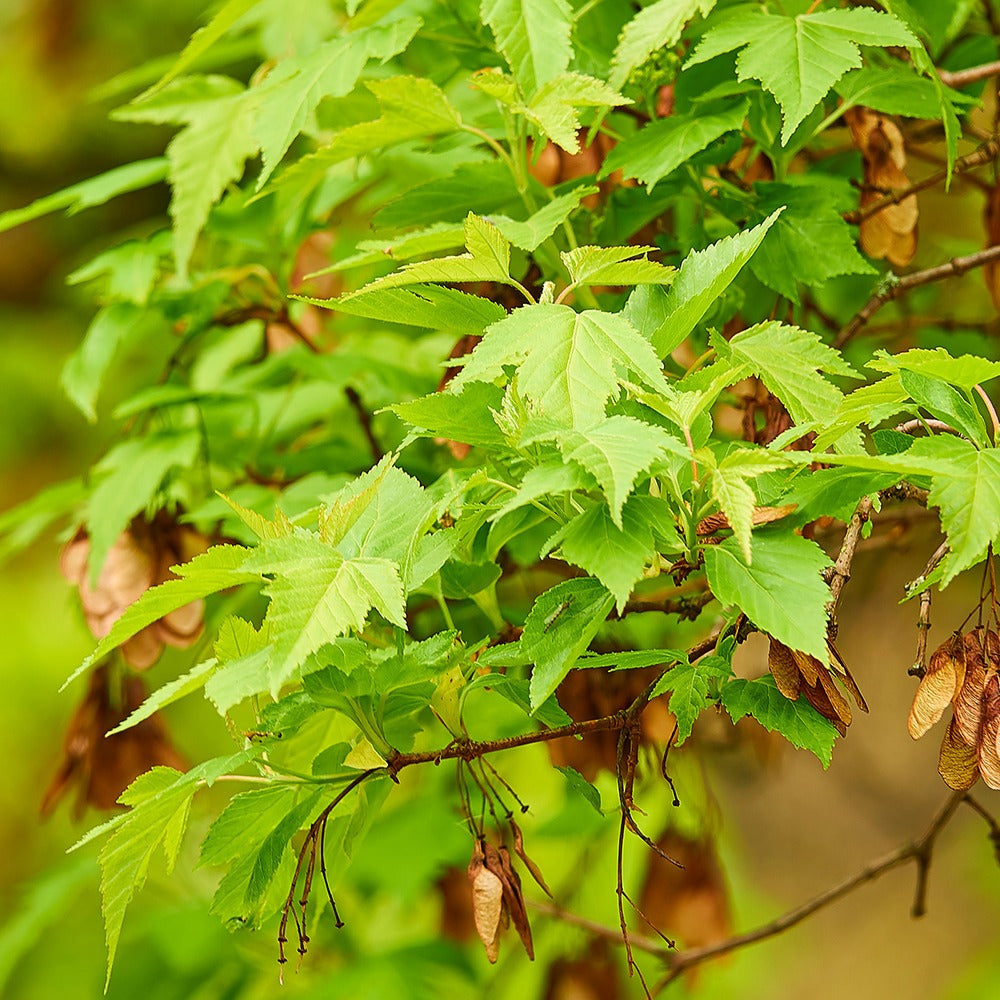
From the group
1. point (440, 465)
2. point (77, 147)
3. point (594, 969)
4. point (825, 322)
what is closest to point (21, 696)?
point (77, 147)

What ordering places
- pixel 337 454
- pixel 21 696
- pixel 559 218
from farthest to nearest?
pixel 21 696
pixel 337 454
pixel 559 218

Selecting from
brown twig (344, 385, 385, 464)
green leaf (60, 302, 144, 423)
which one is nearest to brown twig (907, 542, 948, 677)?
brown twig (344, 385, 385, 464)

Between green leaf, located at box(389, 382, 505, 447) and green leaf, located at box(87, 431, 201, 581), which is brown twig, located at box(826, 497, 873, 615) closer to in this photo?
A: green leaf, located at box(389, 382, 505, 447)

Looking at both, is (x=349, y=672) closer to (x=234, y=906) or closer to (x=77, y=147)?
(x=234, y=906)

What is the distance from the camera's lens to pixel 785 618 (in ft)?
1.31

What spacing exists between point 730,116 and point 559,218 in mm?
123

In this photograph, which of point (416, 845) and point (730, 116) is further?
point (416, 845)

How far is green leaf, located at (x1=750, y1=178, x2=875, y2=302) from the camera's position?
0.62 m

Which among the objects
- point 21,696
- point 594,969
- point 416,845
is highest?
point 416,845

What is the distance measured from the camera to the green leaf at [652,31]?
56cm

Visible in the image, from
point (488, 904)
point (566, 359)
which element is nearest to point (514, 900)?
point (488, 904)

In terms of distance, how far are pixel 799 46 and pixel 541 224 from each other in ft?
0.51

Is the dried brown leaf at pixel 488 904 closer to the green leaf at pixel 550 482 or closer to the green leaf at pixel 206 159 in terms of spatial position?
the green leaf at pixel 550 482

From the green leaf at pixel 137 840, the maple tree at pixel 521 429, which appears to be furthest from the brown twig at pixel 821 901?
the green leaf at pixel 137 840
